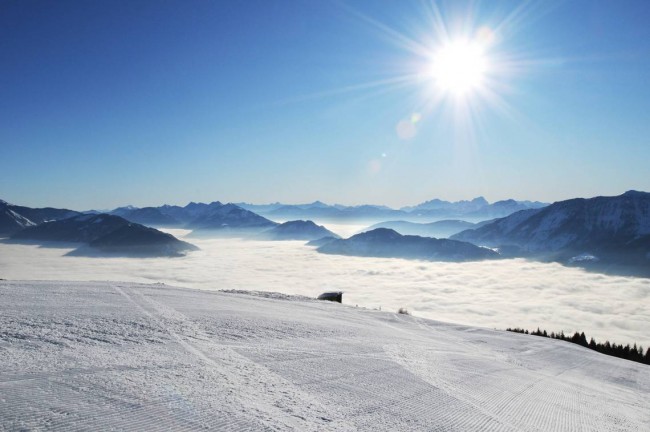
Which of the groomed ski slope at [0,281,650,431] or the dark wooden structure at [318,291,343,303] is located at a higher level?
the groomed ski slope at [0,281,650,431]

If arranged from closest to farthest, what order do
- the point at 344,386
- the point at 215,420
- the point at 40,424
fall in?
the point at 40,424, the point at 215,420, the point at 344,386

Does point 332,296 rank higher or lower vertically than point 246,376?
lower

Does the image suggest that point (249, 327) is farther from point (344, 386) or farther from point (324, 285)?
point (324, 285)

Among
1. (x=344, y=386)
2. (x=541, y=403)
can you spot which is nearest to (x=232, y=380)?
(x=344, y=386)

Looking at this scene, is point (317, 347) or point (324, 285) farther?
point (324, 285)

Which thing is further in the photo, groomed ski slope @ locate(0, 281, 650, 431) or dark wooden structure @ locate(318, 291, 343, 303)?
dark wooden structure @ locate(318, 291, 343, 303)

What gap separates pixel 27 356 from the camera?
15.9 feet

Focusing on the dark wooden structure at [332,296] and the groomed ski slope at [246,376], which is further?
the dark wooden structure at [332,296]

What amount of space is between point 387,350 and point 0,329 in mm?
7546

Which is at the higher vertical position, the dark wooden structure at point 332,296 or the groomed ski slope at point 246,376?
the groomed ski slope at point 246,376

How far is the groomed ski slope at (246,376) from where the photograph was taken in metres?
3.93

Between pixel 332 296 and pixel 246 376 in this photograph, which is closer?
pixel 246 376

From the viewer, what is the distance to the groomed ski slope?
393 cm

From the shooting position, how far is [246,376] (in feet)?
17.6
